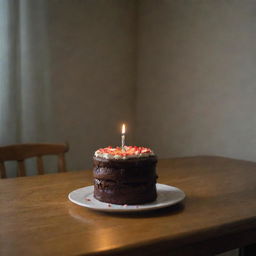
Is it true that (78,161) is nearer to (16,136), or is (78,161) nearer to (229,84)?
(16,136)

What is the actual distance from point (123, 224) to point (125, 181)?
0.46 ft

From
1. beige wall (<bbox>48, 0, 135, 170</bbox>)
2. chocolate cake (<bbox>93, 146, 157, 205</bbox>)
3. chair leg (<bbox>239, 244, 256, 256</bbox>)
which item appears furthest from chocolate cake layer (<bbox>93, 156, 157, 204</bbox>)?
beige wall (<bbox>48, 0, 135, 170</bbox>)

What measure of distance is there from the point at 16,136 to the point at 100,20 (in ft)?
3.13

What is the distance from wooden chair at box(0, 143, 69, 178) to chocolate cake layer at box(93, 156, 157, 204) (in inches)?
27.0

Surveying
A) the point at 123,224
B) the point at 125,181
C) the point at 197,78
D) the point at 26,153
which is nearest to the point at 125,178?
the point at 125,181

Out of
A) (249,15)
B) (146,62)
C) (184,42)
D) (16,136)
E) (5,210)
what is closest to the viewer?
(5,210)

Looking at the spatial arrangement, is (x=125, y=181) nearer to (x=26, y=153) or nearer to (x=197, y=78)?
(x=26, y=153)

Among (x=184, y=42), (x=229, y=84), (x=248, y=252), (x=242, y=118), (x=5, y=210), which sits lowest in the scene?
(x=248, y=252)

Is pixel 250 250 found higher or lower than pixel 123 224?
lower

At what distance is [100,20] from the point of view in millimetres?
2514

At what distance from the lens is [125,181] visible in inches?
39.0

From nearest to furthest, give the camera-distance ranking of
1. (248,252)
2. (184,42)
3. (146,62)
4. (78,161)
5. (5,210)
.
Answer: (5,210) → (248,252) → (184,42) → (78,161) → (146,62)

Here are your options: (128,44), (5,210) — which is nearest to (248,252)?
(5,210)

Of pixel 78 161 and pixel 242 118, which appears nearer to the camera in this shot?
pixel 242 118
